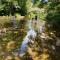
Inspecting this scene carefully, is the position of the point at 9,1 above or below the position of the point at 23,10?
Answer: above

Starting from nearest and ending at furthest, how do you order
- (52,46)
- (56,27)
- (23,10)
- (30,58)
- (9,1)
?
(30,58) → (52,46) → (56,27) → (9,1) → (23,10)

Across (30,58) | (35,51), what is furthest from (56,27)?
(30,58)

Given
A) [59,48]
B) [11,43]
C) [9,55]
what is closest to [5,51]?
[9,55]

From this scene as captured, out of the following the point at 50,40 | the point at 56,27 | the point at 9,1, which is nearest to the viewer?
the point at 50,40

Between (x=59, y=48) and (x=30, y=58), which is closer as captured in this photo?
(x=30, y=58)

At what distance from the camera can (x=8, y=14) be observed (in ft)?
75.0

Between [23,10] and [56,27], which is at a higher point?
[56,27]

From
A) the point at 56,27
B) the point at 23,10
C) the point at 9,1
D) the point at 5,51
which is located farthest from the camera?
the point at 23,10

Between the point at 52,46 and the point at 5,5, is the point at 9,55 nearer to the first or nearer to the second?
the point at 52,46

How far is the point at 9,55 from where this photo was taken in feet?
22.6

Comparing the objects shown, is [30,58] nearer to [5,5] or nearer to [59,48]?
[59,48]

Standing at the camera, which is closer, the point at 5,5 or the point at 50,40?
the point at 50,40

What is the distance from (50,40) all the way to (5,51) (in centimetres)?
262

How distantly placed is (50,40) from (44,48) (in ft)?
4.35
